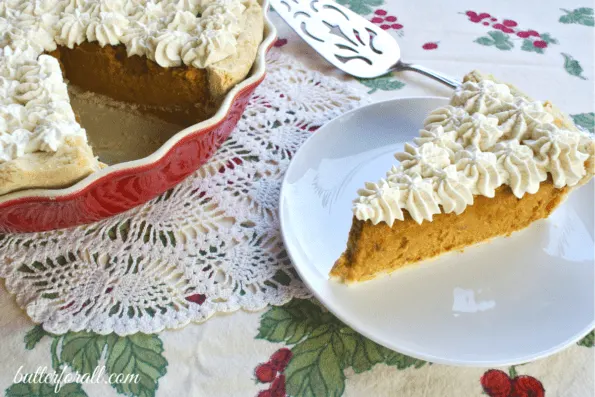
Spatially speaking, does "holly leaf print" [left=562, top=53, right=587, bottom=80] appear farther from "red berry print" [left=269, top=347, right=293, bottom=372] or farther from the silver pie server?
"red berry print" [left=269, top=347, right=293, bottom=372]

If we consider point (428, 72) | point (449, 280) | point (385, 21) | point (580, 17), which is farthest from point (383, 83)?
point (580, 17)

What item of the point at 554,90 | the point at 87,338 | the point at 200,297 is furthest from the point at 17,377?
the point at 554,90

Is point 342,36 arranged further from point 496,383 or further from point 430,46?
point 496,383

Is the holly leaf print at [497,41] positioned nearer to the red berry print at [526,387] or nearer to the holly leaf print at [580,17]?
the holly leaf print at [580,17]

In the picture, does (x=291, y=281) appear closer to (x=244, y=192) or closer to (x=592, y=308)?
(x=244, y=192)

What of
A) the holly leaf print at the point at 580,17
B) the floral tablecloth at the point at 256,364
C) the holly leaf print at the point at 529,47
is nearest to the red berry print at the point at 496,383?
the floral tablecloth at the point at 256,364
